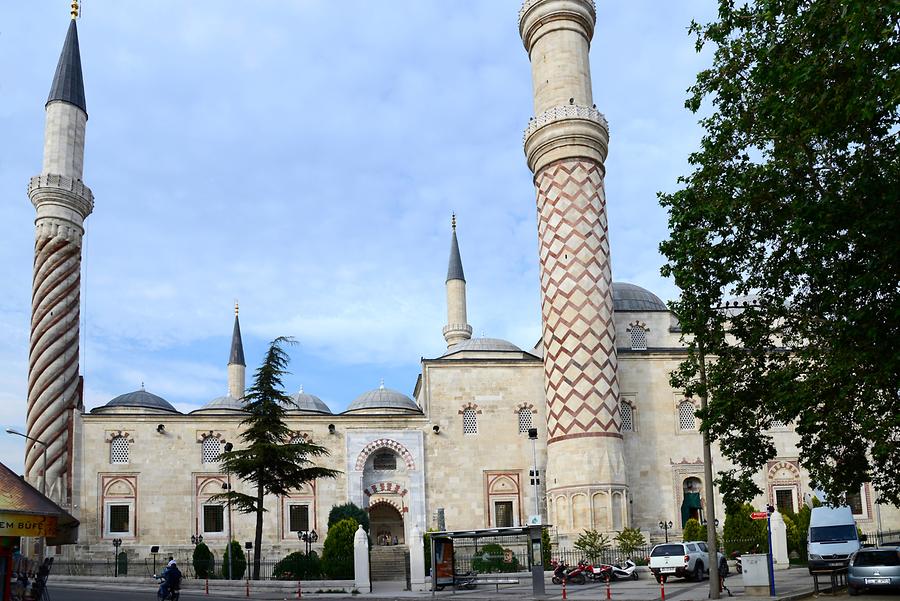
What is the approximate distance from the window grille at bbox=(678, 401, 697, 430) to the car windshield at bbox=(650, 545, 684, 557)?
12.5m

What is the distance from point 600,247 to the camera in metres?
32.0

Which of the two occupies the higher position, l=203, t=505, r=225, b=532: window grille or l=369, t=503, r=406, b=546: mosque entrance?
l=203, t=505, r=225, b=532: window grille

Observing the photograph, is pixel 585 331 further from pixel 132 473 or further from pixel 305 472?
pixel 132 473

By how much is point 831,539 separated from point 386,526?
19.3 meters

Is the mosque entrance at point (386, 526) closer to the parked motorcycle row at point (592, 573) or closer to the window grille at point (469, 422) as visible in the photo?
the window grille at point (469, 422)

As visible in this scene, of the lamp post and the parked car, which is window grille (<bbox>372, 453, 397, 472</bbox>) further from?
the parked car

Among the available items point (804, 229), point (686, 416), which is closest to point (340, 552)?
point (686, 416)

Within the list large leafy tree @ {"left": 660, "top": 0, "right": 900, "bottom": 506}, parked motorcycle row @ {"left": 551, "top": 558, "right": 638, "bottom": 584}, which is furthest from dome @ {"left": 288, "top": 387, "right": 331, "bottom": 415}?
large leafy tree @ {"left": 660, "top": 0, "right": 900, "bottom": 506}

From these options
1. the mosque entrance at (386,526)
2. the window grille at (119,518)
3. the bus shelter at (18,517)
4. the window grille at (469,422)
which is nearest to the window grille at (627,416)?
the window grille at (469,422)

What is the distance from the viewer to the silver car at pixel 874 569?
16094 millimetres

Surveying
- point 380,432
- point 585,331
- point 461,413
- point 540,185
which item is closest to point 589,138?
point 540,185

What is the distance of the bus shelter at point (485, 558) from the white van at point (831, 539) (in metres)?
6.01

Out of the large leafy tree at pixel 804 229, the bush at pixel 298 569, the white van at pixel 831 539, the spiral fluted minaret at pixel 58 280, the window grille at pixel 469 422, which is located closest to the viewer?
the large leafy tree at pixel 804 229

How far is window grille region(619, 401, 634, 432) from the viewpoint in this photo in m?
34.5
